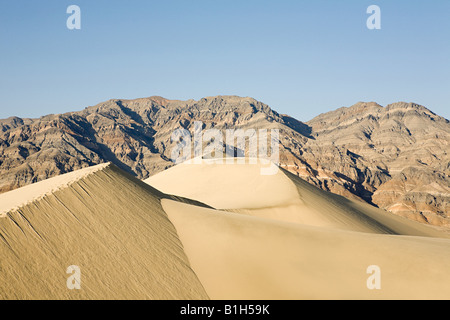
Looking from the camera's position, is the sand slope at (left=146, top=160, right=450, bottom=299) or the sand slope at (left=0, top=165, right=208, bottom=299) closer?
the sand slope at (left=0, top=165, right=208, bottom=299)

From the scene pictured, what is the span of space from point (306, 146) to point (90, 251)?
104054 mm

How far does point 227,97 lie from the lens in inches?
7451

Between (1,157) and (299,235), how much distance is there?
291 feet

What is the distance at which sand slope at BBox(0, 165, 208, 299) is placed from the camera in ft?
29.5

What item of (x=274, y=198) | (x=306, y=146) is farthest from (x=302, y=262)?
(x=306, y=146)

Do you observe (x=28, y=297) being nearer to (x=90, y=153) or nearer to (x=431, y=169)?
(x=431, y=169)

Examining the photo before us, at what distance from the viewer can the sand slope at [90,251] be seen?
9.00m
